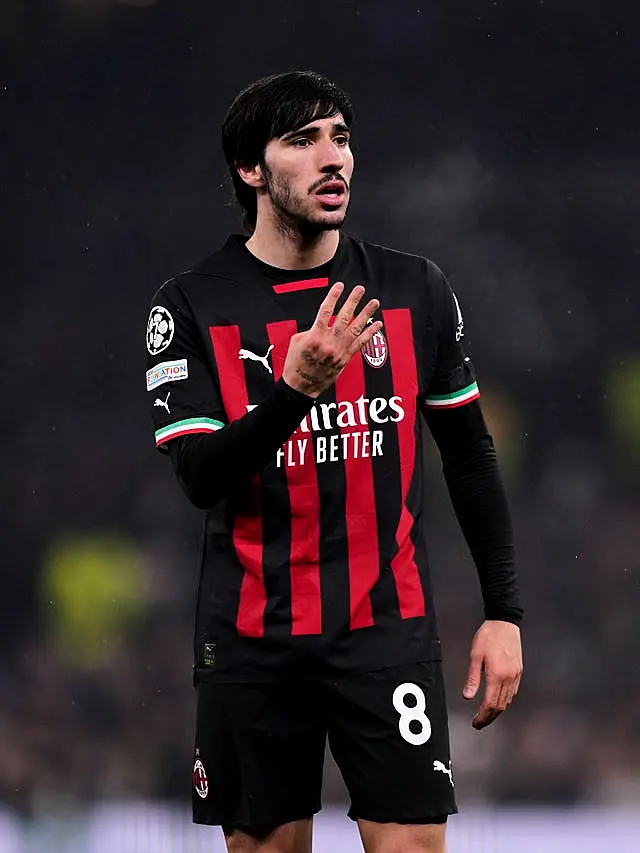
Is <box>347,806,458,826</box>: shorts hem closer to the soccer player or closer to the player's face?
the soccer player

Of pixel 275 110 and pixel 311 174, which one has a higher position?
pixel 275 110

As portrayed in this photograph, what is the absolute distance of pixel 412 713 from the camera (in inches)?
83.0

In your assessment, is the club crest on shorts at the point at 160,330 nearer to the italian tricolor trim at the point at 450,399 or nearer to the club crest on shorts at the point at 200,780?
the italian tricolor trim at the point at 450,399

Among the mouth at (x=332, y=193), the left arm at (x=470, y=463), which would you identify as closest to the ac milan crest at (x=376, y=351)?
the left arm at (x=470, y=463)

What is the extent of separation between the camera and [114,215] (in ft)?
13.9

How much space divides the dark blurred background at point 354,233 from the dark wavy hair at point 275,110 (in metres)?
1.90

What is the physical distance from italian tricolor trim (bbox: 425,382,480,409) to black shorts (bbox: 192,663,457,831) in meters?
0.40

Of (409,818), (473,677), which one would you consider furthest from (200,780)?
(473,677)

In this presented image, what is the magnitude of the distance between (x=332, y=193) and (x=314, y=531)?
19.8 inches

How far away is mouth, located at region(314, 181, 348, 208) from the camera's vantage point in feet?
7.16

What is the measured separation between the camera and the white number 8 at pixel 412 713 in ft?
6.88

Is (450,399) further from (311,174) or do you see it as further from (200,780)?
(200,780)

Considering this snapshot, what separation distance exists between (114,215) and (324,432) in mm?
2264

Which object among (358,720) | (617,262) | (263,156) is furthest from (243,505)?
(617,262)
